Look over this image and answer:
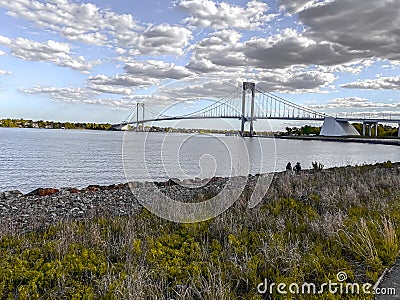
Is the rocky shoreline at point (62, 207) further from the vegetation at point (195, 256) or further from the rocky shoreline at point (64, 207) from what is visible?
the vegetation at point (195, 256)

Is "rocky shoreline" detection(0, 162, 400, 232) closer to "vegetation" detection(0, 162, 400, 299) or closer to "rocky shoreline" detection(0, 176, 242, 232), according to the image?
"rocky shoreline" detection(0, 176, 242, 232)

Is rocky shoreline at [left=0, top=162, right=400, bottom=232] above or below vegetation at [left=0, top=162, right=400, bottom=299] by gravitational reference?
below

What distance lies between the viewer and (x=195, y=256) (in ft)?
18.6

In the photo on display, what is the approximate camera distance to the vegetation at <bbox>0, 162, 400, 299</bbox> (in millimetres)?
4488

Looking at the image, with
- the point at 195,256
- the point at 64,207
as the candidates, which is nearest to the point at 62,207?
the point at 64,207

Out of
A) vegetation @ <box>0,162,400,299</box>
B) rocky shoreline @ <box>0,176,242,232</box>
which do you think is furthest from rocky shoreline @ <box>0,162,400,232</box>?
vegetation @ <box>0,162,400,299</box>

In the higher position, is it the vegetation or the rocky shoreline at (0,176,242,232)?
the vegetation

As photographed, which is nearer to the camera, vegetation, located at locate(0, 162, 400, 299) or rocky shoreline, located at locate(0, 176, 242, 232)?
vegetation, located at locate(0, 162, 400, 299)

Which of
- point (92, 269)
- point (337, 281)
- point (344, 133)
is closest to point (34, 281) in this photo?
point (92, 269)

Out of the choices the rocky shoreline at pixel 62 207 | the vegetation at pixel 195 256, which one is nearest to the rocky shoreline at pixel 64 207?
the rocky shoreline at pixel 62 207

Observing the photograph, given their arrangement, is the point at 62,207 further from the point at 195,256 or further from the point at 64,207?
the point at 195,256

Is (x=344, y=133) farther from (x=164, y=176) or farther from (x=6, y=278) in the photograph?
(x=6, y=278)

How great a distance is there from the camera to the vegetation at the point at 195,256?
4.49m

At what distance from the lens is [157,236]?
687 centimetres
